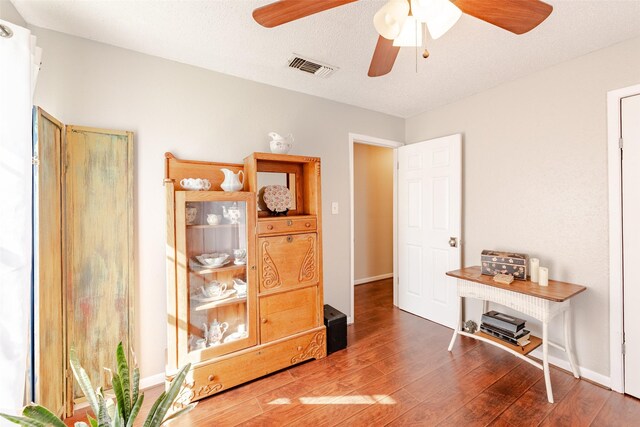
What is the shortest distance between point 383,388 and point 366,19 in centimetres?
248

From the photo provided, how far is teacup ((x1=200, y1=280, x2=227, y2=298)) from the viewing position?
2.01 m

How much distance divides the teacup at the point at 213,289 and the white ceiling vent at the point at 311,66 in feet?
5.92

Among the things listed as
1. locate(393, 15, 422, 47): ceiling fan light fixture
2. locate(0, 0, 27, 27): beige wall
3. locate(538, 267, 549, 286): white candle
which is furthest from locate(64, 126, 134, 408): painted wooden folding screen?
locate(538, 267, 549, 286): white candle

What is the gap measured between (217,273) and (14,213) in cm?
114

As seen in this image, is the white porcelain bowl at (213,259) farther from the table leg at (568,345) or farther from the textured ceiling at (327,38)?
the table leg at (568,345)

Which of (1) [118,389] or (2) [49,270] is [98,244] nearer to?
(2) [49,270]

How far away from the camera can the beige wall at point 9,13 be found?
146 centimetres

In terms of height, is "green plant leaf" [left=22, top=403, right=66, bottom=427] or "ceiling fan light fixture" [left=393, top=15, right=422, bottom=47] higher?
"ceiling fan light fixture" [left=393, top=15, right=422, bottom=47]

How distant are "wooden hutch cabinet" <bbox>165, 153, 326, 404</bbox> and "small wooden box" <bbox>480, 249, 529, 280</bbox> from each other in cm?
148

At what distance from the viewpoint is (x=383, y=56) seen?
1.49m

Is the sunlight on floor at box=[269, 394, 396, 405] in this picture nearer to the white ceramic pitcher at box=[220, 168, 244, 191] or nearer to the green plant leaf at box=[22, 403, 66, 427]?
the green plant leaf at box=[22, 403, 66, 427]

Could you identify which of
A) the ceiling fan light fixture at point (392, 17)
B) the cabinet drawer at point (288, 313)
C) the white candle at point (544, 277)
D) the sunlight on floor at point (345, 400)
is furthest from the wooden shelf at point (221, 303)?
the white candle at point (544, 277)

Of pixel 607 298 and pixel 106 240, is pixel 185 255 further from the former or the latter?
pixel 607 298

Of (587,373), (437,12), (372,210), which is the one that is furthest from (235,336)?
(372,210)
